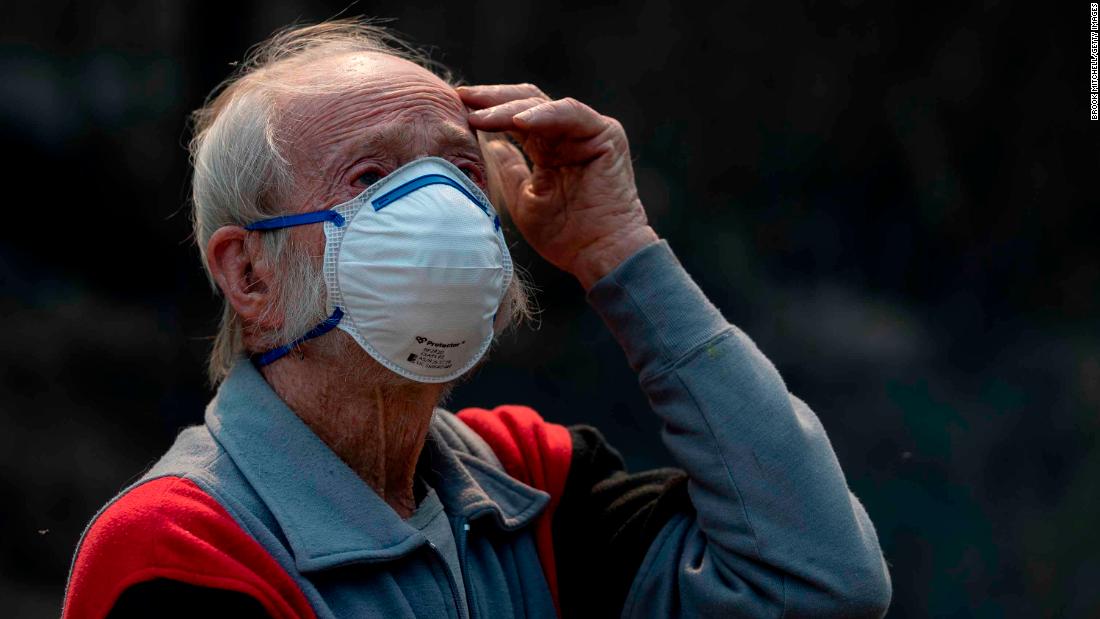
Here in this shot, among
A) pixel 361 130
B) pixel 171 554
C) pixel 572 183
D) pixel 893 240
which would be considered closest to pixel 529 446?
pixel 572 183

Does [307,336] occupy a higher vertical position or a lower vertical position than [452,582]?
higher

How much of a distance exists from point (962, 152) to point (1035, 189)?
10.8 inches

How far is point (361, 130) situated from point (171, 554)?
0.84m

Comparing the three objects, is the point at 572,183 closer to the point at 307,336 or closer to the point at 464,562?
the point at 307,336

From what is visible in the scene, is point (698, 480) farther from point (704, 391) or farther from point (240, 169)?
point (240, 169)

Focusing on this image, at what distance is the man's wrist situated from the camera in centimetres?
227

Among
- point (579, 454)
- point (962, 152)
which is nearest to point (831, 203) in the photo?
point (962, 152)

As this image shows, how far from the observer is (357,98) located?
81.7 inches

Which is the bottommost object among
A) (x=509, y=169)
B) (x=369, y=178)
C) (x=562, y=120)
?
(x=509, y=169)

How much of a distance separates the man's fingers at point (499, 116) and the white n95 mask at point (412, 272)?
0.62 feet

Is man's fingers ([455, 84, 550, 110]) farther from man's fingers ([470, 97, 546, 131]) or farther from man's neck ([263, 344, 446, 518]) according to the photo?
man's neck ([263, 344, 446, 518])

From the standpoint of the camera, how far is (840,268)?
367cm

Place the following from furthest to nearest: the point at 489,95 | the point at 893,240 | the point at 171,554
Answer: the point at 893,240
the point at 489,95
the point at 171,554

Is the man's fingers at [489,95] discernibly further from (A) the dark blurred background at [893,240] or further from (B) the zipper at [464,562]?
(A) the dark blurred background at [893,240]
